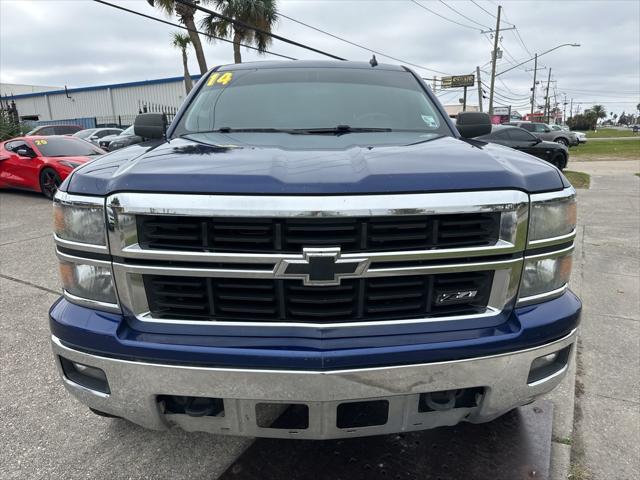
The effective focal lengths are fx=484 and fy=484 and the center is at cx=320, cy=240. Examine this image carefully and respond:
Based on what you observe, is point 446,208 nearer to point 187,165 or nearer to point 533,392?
point 533,392

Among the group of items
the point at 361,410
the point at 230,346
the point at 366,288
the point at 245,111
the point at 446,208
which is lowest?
the point at 361,410

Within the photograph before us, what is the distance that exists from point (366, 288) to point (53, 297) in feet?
12.1

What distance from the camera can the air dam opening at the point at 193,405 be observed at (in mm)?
1721

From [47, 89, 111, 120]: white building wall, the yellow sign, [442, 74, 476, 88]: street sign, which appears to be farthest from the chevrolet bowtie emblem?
[442, 74, 476, 88]: street sign

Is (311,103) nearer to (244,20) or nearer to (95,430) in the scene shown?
(95,430)

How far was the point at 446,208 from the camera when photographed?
5.32 ft

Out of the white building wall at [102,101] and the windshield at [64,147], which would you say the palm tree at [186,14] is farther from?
the white building wall at [102,101]

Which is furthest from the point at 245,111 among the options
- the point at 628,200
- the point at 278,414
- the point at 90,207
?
the point at 628,200

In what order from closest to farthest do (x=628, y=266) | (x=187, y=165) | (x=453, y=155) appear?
(x=187, y=165)
(x=453, y=155)
(x=628, y=266)

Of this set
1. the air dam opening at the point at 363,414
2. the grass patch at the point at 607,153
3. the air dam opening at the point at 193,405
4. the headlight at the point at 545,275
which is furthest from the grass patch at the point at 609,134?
the air dam opening at the point at 193,405

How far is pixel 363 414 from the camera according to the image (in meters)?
1.77

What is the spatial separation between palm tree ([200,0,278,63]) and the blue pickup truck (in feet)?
67.1

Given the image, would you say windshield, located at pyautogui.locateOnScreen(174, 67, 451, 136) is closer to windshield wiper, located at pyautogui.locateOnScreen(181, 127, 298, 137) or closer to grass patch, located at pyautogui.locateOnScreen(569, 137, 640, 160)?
windshield wiper, located at pyautogui.locateOnScreen(181, 127, 298, 137)

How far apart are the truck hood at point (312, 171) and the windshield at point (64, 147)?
886cm
